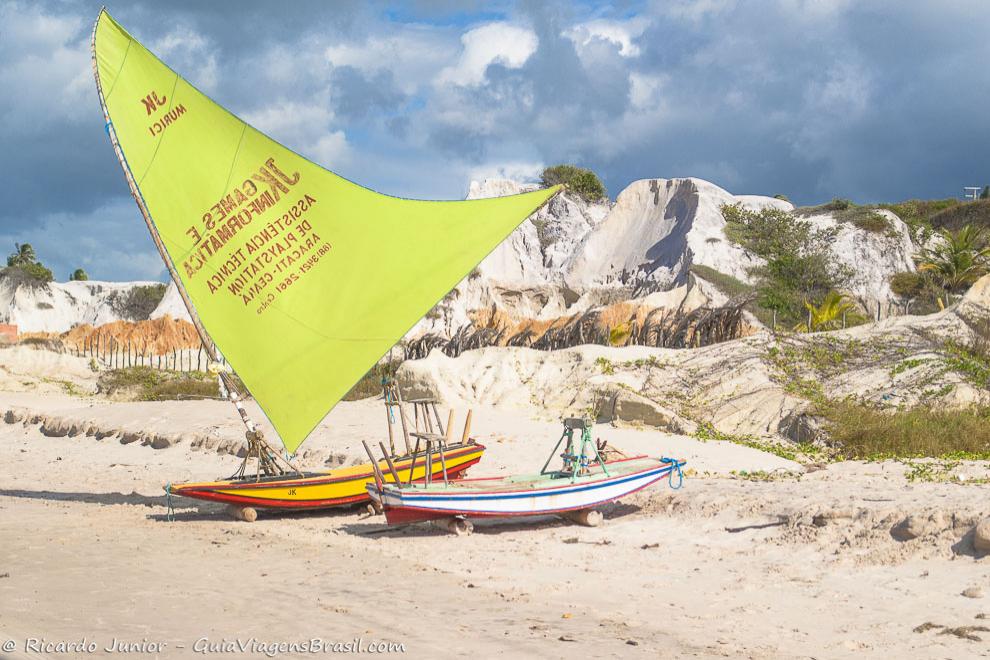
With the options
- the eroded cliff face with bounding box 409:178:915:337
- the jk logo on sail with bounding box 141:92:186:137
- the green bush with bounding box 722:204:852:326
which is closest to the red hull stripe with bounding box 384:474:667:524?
the jk logo on sail with bounding box 141:92:186:137

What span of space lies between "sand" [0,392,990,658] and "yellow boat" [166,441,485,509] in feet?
1.06

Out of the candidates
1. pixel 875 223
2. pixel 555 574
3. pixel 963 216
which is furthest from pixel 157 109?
pixel 963 216

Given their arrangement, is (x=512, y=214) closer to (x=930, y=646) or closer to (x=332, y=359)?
(x=332, y=359)

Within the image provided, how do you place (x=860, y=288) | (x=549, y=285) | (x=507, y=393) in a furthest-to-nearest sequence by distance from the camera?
1. (x=549, y=285)
2. (x=860, y=288)
3. (x=507, y=393)

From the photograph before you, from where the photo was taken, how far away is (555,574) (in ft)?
31.0

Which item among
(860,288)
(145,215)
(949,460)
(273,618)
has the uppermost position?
(860,288)

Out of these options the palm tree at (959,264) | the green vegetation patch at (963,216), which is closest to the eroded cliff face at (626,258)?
the palm tree at (959,264)

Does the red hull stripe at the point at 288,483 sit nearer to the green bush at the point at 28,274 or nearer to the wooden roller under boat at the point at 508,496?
the wooden roller under boat at the point at 508,496

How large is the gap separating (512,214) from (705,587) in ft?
19.7

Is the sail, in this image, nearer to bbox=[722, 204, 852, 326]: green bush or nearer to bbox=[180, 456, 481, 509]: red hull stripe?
bbox=[180, 456, 481, 509]: red hull stripe

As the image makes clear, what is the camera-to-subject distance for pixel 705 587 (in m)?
8.79

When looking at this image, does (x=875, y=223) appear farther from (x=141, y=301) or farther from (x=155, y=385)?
(x=141, y=301)

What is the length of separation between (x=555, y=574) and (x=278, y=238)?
6.00 meters

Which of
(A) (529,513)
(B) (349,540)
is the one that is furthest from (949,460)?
(B) (349,540)
